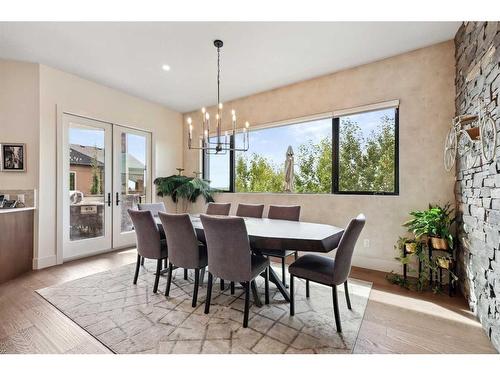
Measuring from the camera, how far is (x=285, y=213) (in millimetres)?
3135

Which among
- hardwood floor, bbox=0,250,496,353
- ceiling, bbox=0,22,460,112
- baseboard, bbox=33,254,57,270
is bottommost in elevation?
hardwood floor, bbox=0,250,496,353

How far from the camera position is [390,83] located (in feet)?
10.1

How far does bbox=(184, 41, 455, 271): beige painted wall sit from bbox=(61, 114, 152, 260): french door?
102 inches

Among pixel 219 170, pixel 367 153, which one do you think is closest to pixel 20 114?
pixel 219 170

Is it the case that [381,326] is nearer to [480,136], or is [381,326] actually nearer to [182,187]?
[480,136]

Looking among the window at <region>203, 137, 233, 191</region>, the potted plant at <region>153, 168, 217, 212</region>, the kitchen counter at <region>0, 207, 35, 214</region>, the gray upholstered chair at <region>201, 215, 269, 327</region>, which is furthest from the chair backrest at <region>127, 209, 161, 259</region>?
the window at <region>203, 137, 233, 191</region>

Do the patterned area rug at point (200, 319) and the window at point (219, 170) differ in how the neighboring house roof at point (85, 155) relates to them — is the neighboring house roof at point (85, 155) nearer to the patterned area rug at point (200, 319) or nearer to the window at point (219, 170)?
the window at point (219, 170)

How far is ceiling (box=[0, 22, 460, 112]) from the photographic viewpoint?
2.49m

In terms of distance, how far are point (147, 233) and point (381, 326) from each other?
2409 millimetres

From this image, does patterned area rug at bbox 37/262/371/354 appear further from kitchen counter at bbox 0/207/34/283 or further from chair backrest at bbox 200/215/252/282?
kitchen counter at bbox 0/207/34/283

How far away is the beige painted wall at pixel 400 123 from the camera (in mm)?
2762

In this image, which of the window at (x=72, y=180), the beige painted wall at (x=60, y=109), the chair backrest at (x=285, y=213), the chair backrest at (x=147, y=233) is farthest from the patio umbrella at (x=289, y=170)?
the window at (x=72, y=180)

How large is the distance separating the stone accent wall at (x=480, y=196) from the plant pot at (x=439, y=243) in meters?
0.15
